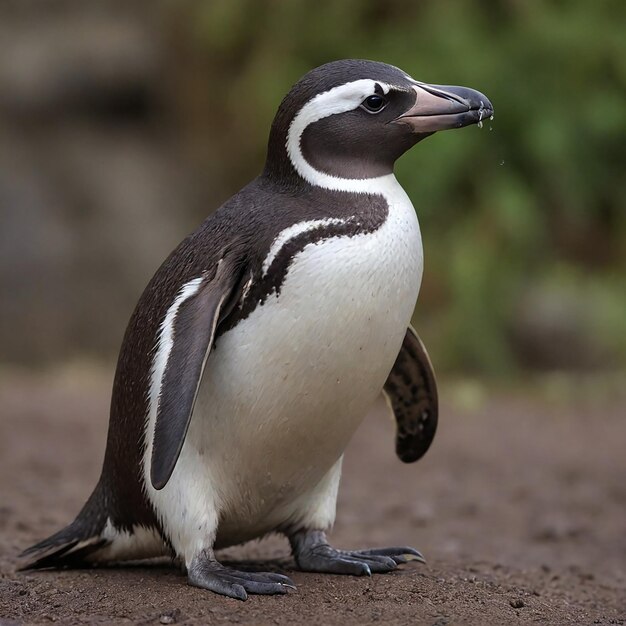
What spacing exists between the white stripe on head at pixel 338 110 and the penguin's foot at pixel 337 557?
1061 mm

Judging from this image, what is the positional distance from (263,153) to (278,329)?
795 centimetres

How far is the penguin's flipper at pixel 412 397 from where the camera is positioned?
11.5 ft

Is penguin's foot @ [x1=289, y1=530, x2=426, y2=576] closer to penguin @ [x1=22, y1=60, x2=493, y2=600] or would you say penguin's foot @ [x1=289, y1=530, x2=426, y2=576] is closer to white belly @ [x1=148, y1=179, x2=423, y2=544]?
Result: penguin @ [x1=22, y1=60, x2=493, y2=600]

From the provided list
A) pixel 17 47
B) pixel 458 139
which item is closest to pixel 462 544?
pixel 458 139

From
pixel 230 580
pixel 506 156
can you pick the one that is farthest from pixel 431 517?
pixel 506 156

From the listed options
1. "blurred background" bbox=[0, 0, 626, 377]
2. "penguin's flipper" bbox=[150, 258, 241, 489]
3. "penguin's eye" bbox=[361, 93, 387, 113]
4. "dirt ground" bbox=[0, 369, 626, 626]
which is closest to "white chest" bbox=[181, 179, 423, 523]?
"penguin's flipper" bbox=[150, 258, 241, 489]

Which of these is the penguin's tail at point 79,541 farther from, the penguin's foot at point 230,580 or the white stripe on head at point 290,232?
the white stripe on head at point 290,232

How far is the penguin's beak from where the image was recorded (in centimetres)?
305

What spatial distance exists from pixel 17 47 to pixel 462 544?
26.5 feet

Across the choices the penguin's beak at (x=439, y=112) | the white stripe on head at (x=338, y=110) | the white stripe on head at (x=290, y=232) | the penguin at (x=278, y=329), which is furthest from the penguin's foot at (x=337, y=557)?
the penguin's beak at (x=439, y=112)

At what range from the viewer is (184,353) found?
2.81m

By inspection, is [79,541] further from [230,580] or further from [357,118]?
[357,118]

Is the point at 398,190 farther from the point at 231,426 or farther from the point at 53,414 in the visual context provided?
the point at 53,414

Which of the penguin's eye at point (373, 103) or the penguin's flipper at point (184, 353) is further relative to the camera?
the penguin's eye at point (373, 103)
